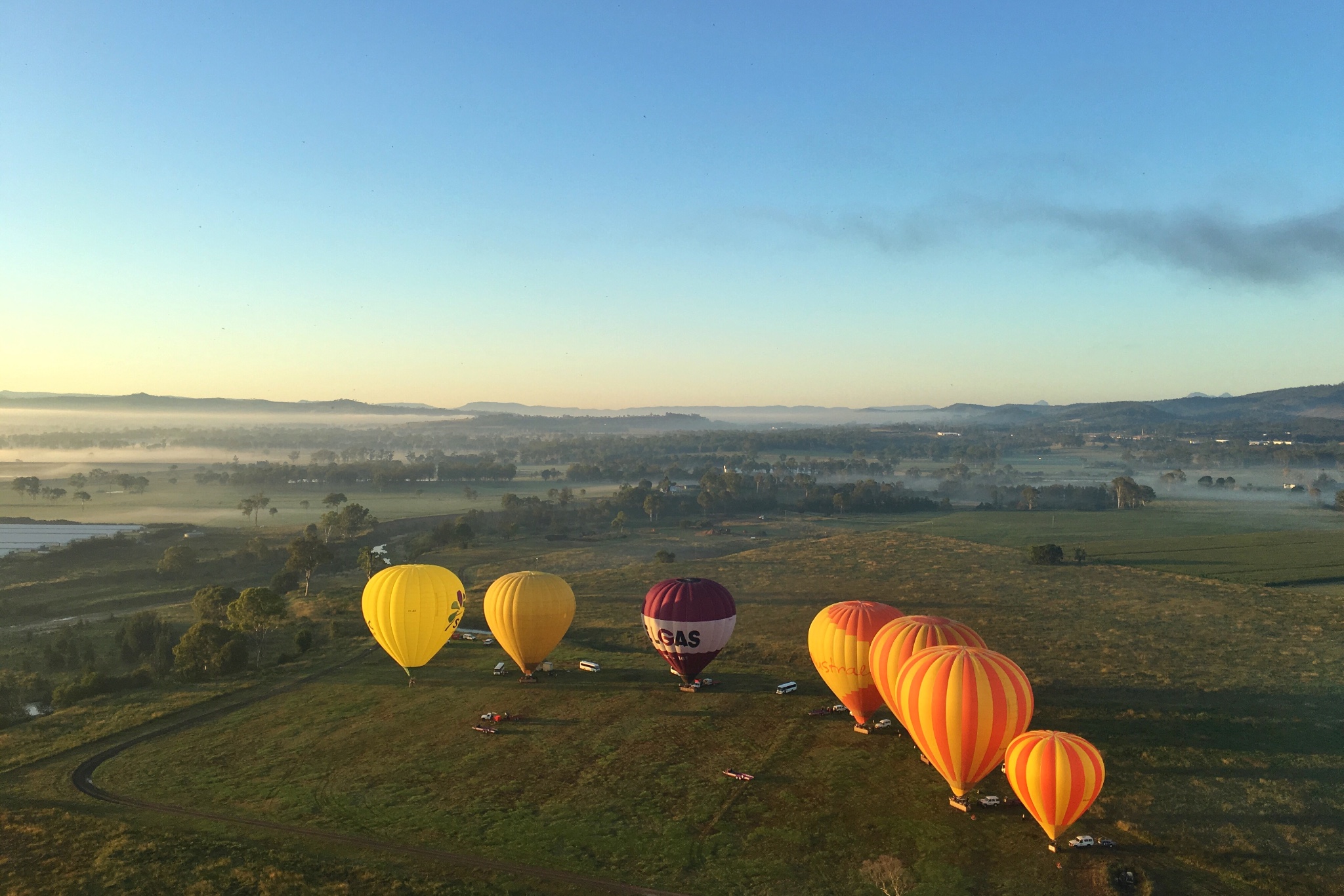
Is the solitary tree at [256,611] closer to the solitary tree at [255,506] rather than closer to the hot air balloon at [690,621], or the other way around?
the hot air balloon at [690,621]

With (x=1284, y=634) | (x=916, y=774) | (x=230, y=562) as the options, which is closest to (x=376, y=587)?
(x=916, y=774)

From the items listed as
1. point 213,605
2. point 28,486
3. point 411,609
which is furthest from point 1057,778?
point 28,486

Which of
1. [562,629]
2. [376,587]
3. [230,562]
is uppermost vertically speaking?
[376,587]

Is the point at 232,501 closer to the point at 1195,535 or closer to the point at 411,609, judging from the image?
the point at 411,609

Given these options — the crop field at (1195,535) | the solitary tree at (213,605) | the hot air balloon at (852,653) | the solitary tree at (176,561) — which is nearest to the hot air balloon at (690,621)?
the hot air balloon at (852,653)

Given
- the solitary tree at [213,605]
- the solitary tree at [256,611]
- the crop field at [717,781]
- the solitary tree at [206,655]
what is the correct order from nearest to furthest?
the crop field at [717,781] < the solitary tree at [206,655] < the solitary tree at [256,611] < the solitary tree at [213,605]

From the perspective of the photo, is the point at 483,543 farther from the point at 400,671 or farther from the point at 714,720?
the point at 714,720
